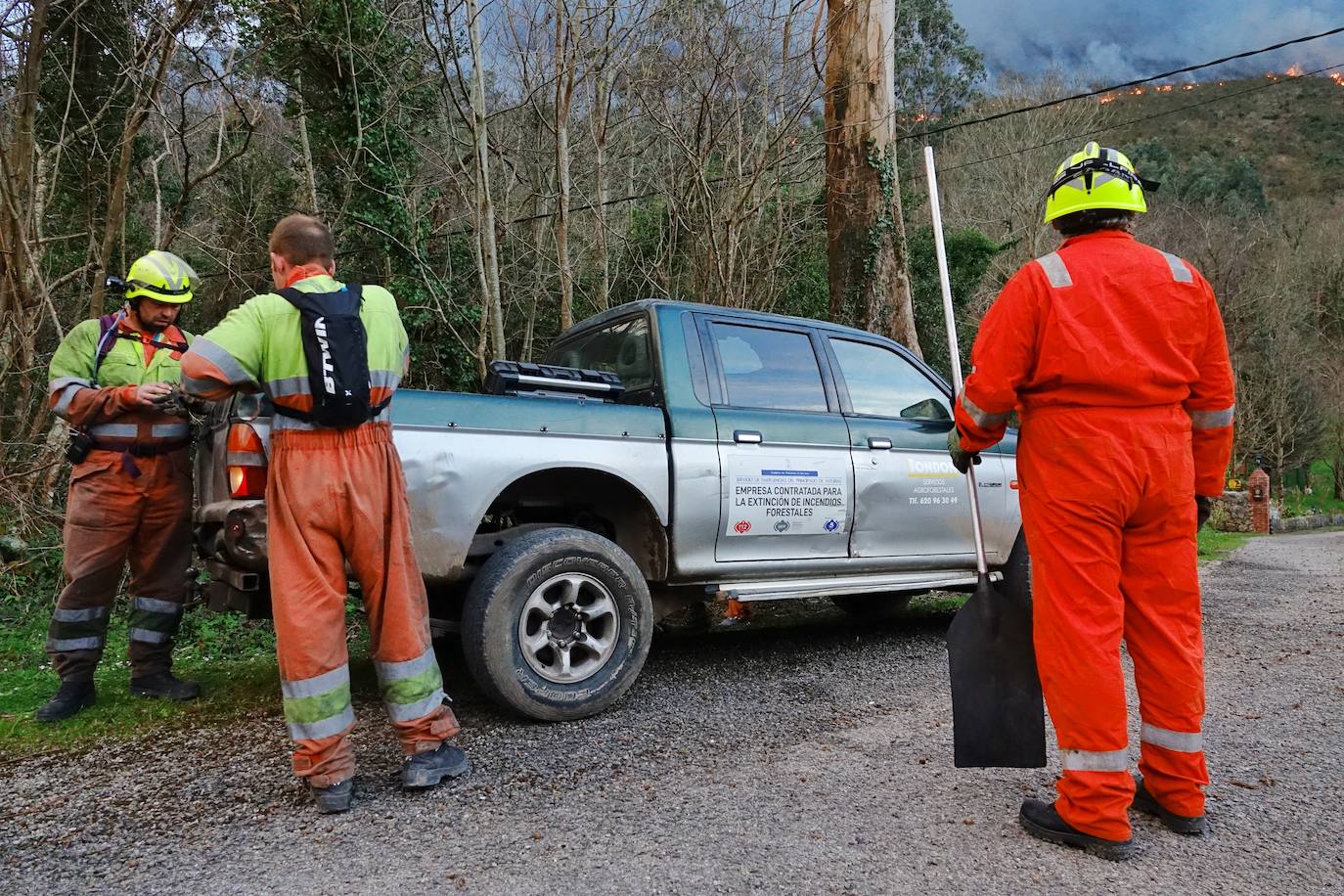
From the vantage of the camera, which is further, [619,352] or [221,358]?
[619,352]

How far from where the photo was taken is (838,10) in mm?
9812

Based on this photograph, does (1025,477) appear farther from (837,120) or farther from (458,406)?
(837,120)

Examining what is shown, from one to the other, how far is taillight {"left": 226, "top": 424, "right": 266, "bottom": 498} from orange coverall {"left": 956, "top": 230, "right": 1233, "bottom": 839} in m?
2.55

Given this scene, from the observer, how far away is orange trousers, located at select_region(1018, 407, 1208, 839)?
2.54 meters

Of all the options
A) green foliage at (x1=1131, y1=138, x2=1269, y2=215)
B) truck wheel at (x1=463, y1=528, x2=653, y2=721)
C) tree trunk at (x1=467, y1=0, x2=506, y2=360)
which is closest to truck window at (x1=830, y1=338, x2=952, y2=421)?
truck wheel at (x1=463, y1=528, x2=653, y2=721)

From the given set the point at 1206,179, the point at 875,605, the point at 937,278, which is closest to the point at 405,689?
the point at 875,605

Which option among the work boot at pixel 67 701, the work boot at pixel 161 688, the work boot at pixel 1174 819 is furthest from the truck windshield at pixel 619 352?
the work boot at pixel 67 701

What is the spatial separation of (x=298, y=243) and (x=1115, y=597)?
2.94m

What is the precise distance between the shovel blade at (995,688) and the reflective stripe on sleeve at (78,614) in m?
3.64

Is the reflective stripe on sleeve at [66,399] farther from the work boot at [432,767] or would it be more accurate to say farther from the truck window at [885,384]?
the truck window at [885,384]

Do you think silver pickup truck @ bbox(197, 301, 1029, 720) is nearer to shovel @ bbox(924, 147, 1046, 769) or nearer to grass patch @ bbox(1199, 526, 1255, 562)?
shovel @ bbox(924, 147, 1046, 769)

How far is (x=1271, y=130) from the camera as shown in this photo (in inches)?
2277

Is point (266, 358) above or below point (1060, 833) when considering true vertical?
above

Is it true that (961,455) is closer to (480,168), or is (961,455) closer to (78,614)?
(78,614)
